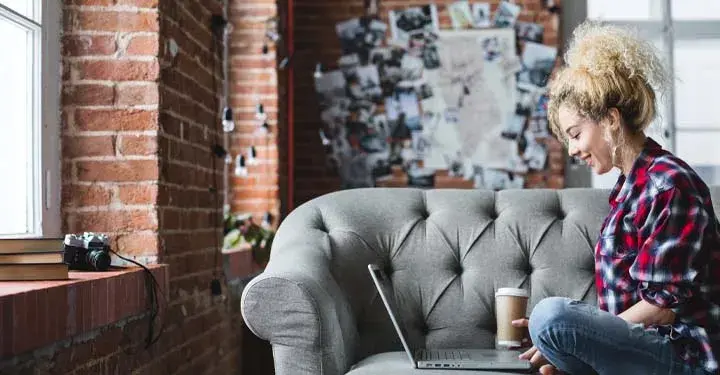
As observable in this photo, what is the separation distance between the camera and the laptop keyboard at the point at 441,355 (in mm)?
2289

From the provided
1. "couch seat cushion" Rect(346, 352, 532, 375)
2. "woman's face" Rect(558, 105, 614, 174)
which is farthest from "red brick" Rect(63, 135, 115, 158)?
"woman's face" Rect(558, 105, 614, 174)

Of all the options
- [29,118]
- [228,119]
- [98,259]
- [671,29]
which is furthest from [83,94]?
[671,29]

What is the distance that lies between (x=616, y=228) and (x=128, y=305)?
1183 millimetres

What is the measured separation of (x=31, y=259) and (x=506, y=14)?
390cm

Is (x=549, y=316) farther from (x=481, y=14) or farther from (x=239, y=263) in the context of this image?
(x=481, y=14)

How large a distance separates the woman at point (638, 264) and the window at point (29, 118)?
50.6 inches

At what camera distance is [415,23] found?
5.44m

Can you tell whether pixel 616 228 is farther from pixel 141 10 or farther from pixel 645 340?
pixel 141 10

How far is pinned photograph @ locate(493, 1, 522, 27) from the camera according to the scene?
213 inches

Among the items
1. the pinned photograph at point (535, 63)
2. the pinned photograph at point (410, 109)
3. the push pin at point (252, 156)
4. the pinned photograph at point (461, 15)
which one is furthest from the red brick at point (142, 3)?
the pinned photograph at point (535, 63)

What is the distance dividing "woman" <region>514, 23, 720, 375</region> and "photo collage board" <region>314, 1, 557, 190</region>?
3.15 meters

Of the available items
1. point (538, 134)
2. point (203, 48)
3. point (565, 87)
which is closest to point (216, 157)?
point (203, 48)

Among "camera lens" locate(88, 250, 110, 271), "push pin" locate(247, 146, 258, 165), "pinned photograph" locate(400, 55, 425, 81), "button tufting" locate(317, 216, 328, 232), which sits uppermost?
"pinned photograph" locate(400, 55, 425, 81)

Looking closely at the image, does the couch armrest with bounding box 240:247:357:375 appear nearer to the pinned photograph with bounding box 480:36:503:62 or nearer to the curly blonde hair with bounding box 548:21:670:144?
the curly blonde hair with bounding box 548:21:670:144
